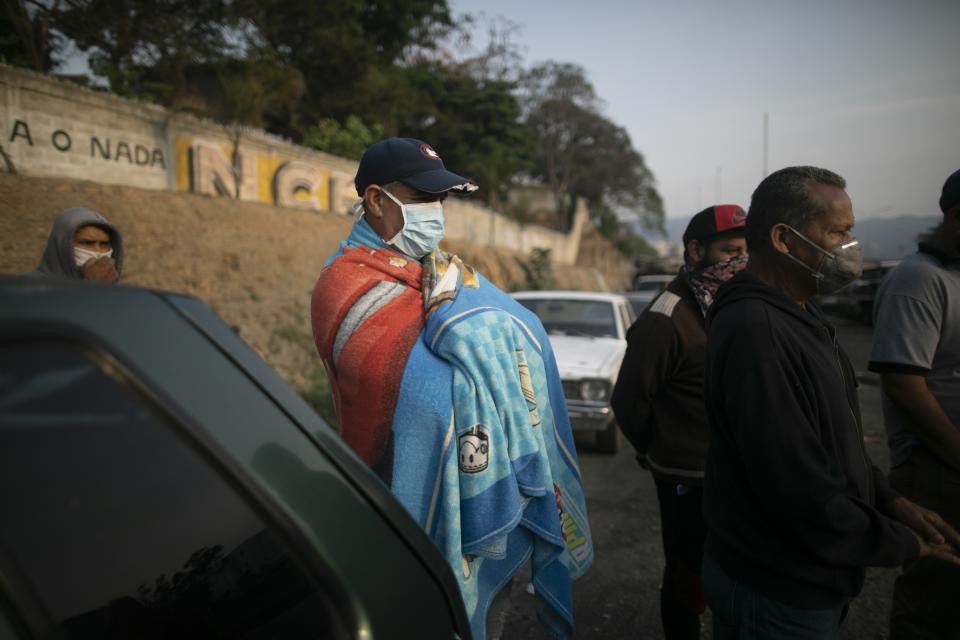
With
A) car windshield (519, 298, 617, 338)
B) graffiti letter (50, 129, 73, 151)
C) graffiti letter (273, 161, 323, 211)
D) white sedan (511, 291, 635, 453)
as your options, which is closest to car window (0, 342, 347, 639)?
white sedan (511, 291, 635, 453)

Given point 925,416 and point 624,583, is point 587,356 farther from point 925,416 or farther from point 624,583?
point 925,416

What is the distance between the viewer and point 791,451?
1.34 metres

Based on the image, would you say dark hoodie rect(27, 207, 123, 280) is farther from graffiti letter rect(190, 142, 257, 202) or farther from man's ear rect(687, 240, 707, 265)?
graffiti letter rect(190, 142, 257, 202)

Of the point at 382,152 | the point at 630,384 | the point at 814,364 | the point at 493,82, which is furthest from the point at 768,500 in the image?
the point at 493,82

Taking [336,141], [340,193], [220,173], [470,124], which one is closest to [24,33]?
[220,173]

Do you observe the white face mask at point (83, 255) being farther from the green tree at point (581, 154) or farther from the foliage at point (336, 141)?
the green tree at point (581, 154)

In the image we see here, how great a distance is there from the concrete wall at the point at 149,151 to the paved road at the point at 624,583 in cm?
781

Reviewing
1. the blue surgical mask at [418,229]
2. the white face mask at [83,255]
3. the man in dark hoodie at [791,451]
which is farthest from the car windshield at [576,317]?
the man in dark hoodie at [791,451]

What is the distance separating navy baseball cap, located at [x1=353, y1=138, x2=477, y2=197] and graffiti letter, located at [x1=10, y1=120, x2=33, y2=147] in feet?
24.7

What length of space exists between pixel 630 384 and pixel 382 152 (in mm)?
1372

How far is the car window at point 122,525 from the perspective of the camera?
2.29ft

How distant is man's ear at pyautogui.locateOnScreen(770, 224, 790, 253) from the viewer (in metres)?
1.58

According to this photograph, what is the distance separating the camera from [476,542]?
5.09ft

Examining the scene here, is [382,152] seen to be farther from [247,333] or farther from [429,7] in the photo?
[429,7]
